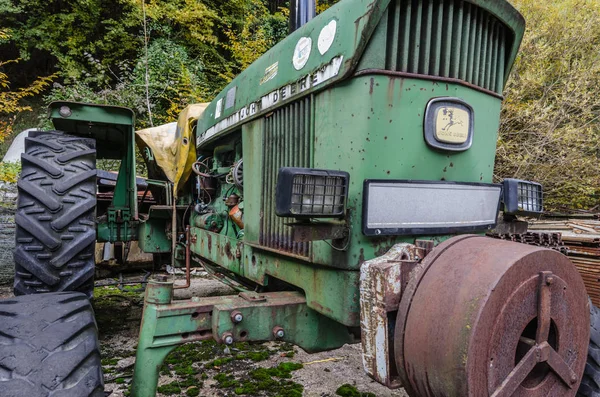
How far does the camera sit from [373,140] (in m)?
1.50

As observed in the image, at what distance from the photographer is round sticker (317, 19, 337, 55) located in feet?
5.27

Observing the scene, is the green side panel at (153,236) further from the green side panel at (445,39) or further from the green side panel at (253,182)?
Answer: the green side panel at (445,39)

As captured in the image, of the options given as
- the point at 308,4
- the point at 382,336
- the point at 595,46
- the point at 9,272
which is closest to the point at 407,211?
the point at 382,336

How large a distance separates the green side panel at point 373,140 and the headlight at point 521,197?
34cm

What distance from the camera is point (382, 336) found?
1.34 m

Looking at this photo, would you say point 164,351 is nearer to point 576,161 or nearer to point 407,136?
point 407,136

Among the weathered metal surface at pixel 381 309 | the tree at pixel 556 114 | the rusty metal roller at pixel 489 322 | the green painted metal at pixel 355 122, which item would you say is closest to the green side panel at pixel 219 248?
the green painted metal at pixel 355 122

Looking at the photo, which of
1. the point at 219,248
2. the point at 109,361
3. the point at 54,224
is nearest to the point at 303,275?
the point at 219,248

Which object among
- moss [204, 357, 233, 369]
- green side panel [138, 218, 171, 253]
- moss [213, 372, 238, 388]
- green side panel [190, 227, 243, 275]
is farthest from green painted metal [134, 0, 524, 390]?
green side panel [138, 218, 171, 253]

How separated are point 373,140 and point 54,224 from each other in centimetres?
172

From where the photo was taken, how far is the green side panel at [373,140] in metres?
1.50

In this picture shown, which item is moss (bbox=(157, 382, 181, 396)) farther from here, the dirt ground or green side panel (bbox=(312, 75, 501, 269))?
green side panel (bbox=(312, 75, 501, 269))

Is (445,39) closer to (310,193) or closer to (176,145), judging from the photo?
(310,193)

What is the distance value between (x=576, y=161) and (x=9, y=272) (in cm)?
953
